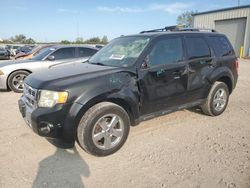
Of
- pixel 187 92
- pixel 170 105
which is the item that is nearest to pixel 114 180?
pixel 170 105

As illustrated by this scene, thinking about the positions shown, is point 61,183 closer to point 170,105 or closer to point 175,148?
point 175,148

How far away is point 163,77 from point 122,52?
0.88 metres

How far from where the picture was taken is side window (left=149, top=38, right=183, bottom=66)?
410 cm

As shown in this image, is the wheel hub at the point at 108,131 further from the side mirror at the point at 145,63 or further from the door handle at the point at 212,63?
the door handle at the point at 212,63

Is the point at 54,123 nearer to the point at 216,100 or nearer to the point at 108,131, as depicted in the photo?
the point at 108,131

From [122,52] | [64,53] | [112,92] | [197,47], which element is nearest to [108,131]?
[112,92]

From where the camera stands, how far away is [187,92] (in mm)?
4617

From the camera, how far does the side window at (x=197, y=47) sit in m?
4.64

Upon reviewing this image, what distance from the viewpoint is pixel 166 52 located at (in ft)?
14.1

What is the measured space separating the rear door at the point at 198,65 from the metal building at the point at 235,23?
72.2 feet

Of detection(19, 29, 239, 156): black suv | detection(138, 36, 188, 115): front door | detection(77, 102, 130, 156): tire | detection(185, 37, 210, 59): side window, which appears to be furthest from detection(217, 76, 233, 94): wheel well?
detection(77, 102, 130, 156): tire

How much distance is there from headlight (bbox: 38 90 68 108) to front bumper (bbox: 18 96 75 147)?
0.07 meters

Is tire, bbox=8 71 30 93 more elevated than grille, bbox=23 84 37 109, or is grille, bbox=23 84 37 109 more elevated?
grille, bbox=23 84 37 109

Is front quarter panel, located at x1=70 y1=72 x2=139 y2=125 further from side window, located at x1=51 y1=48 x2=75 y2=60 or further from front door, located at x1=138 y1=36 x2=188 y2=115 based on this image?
side window, located at x1=51 y1=48 x2=75 y2=60
